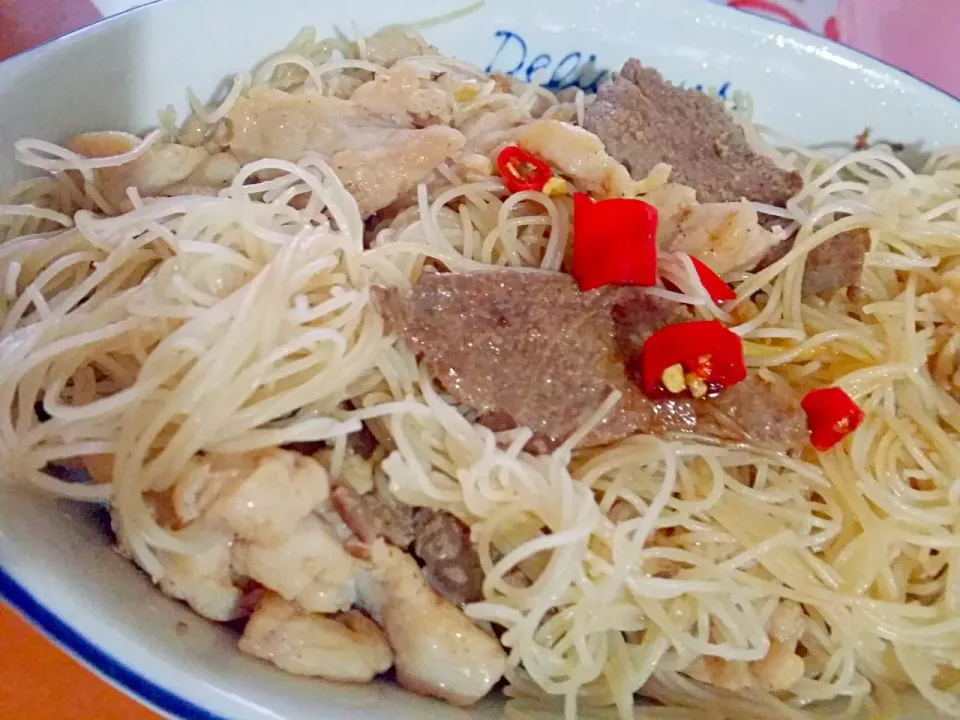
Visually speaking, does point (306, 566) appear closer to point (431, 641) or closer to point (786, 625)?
point (431, 641)

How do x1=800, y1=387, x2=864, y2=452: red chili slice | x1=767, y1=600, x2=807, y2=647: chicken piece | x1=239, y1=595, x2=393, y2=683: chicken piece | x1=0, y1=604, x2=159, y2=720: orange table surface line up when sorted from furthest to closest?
x1=800, y1=387, x2=864, y2=452: red chili slice, x1=767, y1=600, x2=807, y2=647: chicken piece, x1=0, y1=604, x2=159, y2=720: orange table surface, x1=239, y1=595, x2=393, y2=683: chicken piece

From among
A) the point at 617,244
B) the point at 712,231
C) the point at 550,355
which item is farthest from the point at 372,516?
the point at 712,231

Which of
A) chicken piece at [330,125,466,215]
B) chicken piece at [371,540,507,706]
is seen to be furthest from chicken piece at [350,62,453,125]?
chicken piece at [371,540,507,706]

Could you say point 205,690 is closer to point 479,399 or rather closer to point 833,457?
point 479,399

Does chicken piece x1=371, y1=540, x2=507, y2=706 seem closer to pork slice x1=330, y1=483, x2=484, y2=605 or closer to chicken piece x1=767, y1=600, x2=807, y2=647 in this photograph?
pork slice x1=330, y1=483, x2=484, y2=605

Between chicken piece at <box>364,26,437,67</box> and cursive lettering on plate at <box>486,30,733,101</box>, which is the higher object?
chicken piece at <box>364,26,437,67</box>

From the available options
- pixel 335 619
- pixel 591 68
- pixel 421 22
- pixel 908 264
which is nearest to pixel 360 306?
pixel 335 619

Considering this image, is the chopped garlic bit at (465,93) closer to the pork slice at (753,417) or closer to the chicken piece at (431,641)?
the pork slice at (753,417)
